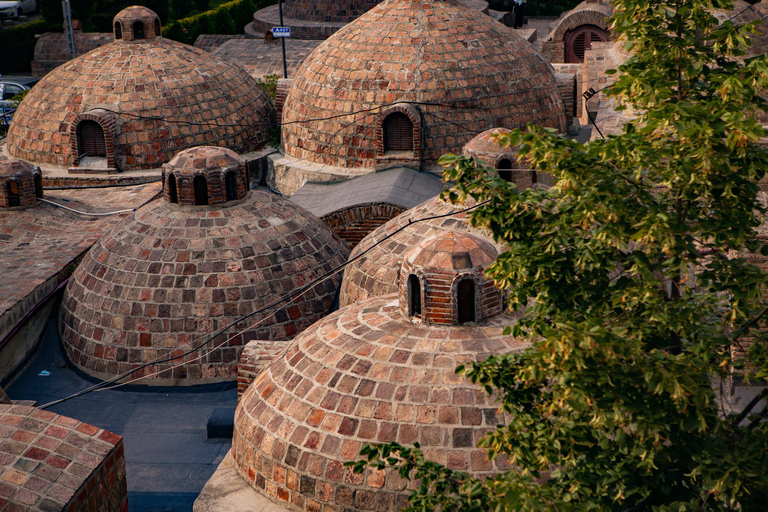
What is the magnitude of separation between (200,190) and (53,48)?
1557 inches

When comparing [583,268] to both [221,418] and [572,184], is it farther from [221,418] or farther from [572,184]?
[221,418]

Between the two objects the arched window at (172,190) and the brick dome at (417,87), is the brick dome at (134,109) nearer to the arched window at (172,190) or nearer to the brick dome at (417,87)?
the brick dome at (417,87)

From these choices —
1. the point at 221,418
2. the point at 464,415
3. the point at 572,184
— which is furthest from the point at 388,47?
the point at 572,184

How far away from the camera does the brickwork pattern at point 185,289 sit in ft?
93.3

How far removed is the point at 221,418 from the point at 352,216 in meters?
10.2

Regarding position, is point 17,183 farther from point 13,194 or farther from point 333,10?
point 333,10

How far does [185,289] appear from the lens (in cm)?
2859

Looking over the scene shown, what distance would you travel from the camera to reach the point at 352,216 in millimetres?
33906

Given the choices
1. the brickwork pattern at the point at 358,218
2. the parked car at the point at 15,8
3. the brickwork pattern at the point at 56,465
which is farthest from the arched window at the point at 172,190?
the parked car at the point at 15,8

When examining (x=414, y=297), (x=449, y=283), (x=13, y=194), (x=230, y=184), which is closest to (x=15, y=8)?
(x=13, y=194)

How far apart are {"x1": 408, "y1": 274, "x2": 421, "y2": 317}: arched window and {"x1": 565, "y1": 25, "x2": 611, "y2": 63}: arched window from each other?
4107 centimetres

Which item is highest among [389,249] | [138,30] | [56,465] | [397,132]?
[138,30]

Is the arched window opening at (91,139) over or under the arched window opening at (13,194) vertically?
over

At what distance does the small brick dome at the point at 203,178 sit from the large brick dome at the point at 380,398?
10.0 meters
